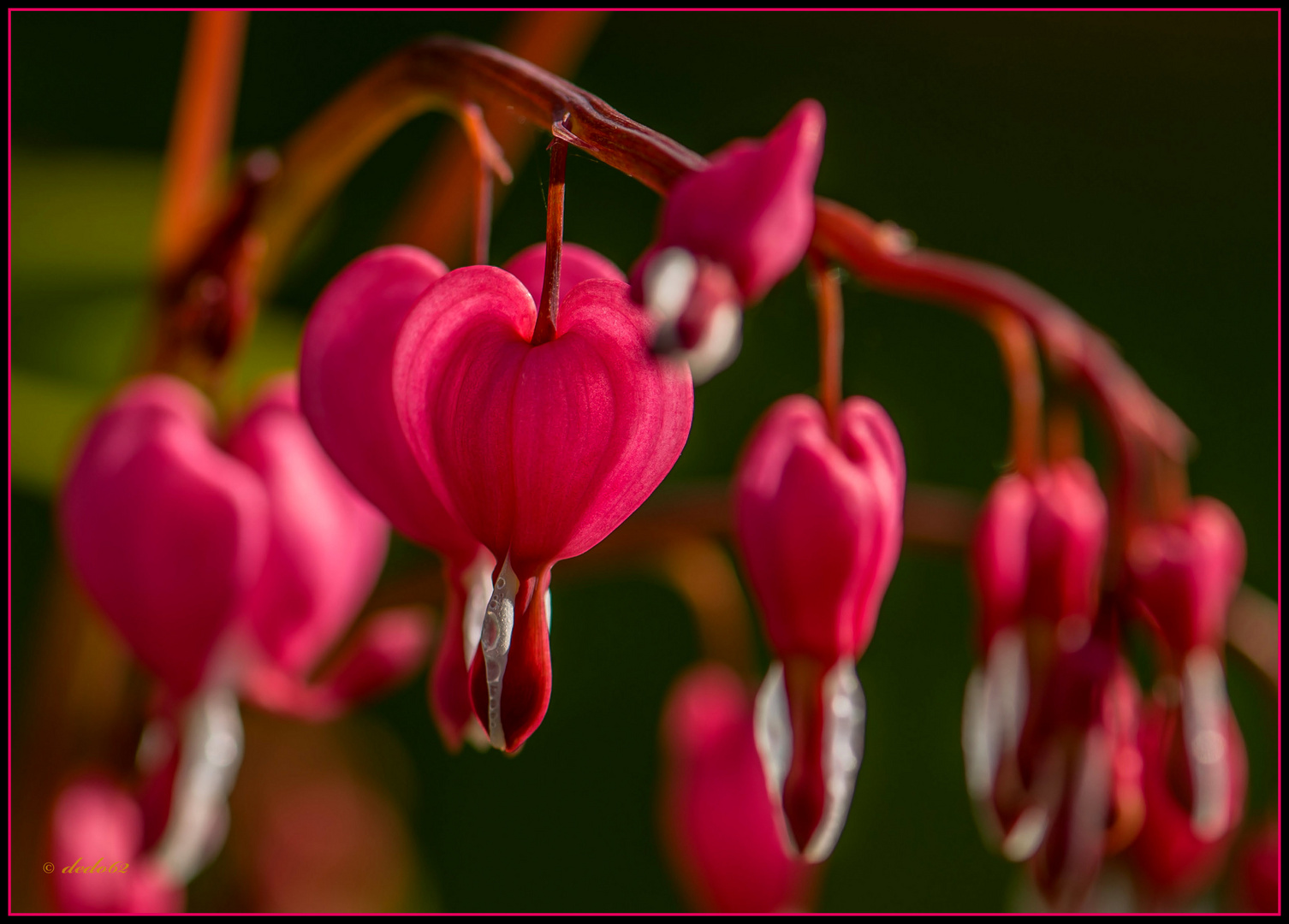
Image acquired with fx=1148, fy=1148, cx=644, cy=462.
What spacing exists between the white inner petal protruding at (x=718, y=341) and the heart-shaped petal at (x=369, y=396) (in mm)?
119

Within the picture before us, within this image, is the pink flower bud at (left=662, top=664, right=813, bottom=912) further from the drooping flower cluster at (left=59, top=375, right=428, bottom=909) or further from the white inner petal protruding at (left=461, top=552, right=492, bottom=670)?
the white inner petal protruding at (left=461, top=552, right=492, bottom=670)

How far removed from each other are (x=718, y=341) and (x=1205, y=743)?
0.33m

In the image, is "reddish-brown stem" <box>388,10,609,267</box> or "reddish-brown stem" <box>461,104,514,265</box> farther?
"reddish-brown stem" <box>388,10,609,267</box>

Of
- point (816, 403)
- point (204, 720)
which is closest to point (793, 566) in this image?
point (816, 403)

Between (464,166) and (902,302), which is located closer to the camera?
(464,166)

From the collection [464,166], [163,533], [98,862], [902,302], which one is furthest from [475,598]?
[902,302]

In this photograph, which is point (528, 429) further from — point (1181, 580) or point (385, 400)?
point (1181, 580)

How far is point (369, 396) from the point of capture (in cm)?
33

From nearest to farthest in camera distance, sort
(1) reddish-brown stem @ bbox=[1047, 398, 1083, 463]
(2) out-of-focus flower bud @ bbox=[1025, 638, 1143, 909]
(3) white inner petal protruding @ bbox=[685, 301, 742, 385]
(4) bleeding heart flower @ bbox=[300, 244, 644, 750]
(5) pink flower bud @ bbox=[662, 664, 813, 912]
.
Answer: (3) white inner petal protruding @ bbox=[685, 301, 742, 385] < (4) bleeding heart flower @ bbox=[300, 244, 644, 750] < (2) out-of-focus flower bud @ bbox=[1025, 638, 1143, 909] < (1) reddish-brown stem @ bbox=[1047, 398, 1083, 463] < (5) pink flower bud @ bbox=[662, 664, 813, 912]

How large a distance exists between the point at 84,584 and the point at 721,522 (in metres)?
0.33

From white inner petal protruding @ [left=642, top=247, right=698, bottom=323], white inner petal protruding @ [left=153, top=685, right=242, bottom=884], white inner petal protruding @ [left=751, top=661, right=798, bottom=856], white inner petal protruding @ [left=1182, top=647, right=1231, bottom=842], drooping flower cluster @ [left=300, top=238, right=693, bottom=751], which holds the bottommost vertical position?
white inner petal protruding @ [left=153, top=685, right=242, bottom=884]

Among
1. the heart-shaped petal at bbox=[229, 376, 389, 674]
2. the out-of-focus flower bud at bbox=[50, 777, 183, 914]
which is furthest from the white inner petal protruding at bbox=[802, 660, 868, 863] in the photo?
the out-of-focus flower bud at bbox=[50, 777, 183, 914]

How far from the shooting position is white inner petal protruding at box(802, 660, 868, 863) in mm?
345

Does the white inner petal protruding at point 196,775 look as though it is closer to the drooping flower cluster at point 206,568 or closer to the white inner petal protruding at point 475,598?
the drooping flower cluster at point 206,568
